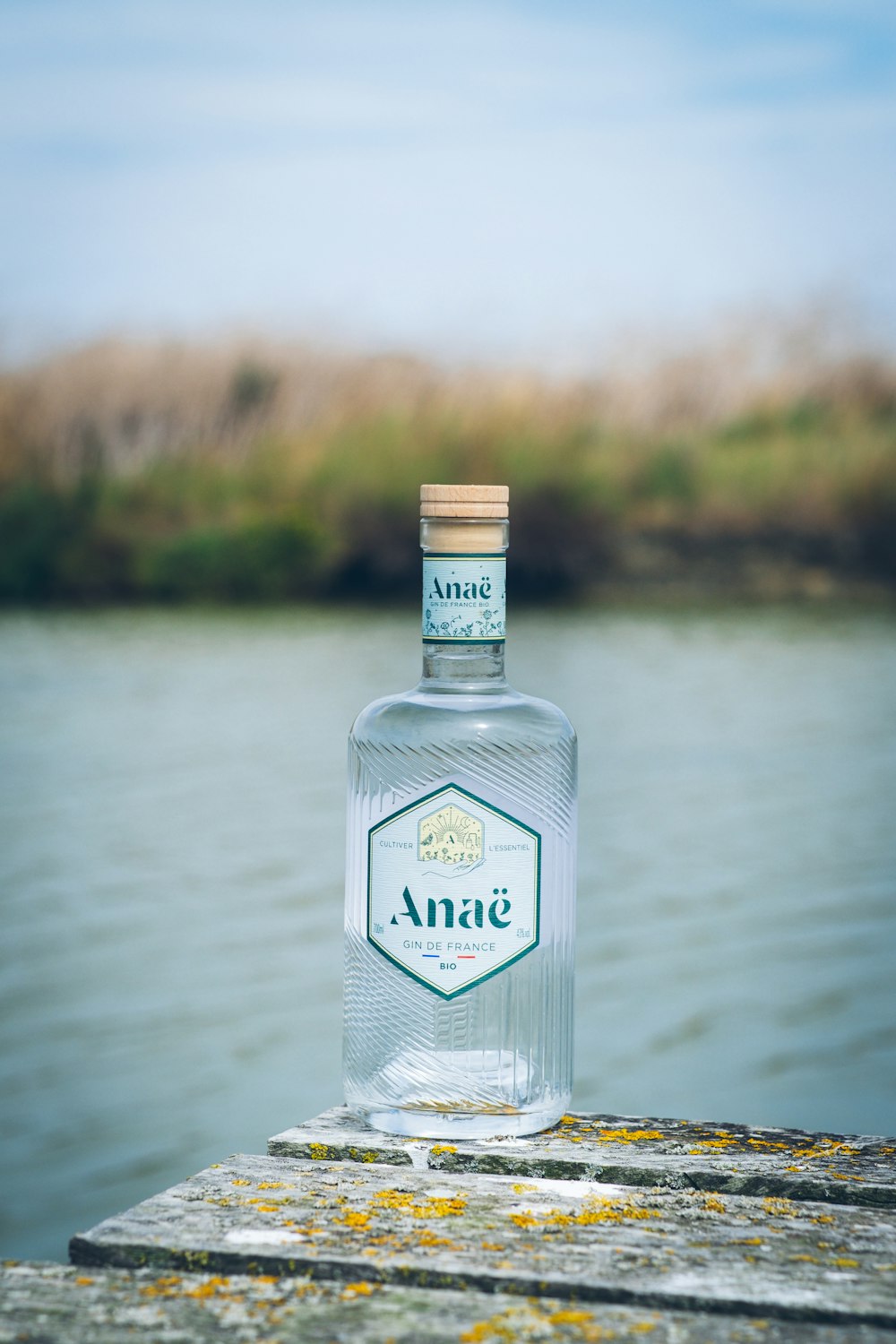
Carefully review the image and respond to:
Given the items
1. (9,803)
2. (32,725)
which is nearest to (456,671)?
(9,803)

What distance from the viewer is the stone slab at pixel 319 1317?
72 centimetres

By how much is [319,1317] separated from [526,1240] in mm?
154

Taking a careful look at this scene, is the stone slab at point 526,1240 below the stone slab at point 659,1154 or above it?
above

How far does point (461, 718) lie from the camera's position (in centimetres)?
119

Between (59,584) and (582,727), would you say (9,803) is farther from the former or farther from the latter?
(582,727)

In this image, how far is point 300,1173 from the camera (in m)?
1.00

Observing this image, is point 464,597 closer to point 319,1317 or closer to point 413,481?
point 319,1317

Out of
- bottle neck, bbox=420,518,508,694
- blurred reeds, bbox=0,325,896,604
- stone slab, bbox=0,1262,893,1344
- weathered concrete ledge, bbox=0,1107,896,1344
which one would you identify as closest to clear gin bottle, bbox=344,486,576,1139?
bottle neck, bbox=420,518,508,694

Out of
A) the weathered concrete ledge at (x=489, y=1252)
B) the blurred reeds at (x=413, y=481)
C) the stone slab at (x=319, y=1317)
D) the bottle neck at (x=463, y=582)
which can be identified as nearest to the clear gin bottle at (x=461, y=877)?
the bottle neck at (x=463, y=582)

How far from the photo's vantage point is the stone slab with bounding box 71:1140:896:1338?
0.79 metres

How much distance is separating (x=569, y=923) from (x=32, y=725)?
8.23m

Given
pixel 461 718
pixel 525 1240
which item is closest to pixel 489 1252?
pixel 525 1240

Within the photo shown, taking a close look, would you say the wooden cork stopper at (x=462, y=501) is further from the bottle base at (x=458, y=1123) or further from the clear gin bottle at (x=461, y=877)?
the bottle base at (x=458, y=1123)

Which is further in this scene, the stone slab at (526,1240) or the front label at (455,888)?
the front label at (455,888)
